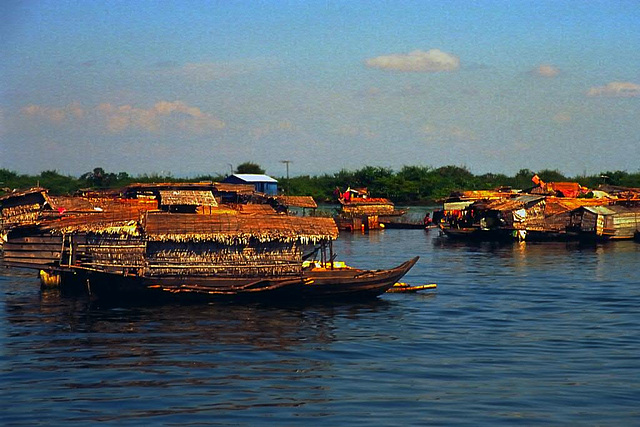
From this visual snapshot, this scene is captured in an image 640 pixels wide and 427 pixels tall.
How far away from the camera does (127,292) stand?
23656mm

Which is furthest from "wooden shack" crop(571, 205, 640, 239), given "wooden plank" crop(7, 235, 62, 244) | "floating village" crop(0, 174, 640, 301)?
"wooden plank" crop(7, 235, 62, 244)

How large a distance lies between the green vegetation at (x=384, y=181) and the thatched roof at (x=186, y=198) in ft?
175

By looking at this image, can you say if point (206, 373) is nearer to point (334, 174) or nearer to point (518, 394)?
point (518, 394)

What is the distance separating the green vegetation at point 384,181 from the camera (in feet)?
288

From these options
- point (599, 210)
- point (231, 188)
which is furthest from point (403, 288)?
point (599, 210)

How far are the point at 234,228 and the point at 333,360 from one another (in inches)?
266

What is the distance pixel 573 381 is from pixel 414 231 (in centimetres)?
4672

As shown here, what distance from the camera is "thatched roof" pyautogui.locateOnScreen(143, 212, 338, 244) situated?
23.1 metres

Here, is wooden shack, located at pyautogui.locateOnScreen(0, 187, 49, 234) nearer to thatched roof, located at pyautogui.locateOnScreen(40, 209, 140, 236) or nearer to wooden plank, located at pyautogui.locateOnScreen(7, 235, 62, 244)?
wooden plank, located at pyautogui.locateOnScreen(7, 235, 62, 244)

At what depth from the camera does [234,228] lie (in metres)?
23.5

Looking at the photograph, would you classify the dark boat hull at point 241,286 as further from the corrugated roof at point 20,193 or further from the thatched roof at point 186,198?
the thatched roof at point 186,198

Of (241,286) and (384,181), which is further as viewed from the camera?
(384,181)

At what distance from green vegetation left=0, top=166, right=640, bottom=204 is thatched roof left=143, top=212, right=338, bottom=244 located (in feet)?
205

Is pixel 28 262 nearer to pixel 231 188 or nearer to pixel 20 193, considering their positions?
pixel 20 193
